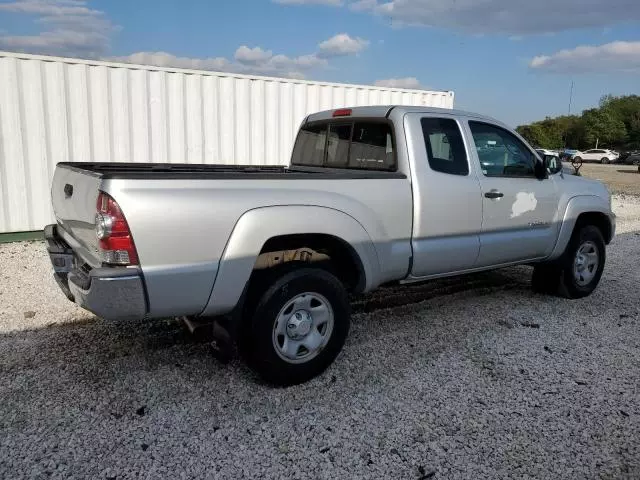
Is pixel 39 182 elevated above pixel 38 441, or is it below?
above

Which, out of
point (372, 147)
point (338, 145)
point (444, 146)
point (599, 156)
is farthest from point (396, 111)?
point (599, 156)

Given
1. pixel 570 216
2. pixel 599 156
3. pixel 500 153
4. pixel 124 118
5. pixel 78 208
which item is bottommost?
pixel 570 216

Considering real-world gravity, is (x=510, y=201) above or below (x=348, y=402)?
above

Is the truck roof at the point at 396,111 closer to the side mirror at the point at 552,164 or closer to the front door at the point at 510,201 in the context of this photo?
the front door at the point at 510,201

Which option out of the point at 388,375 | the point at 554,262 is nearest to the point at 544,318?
the point at 554,262

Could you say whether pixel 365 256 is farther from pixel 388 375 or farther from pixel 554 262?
pixel 554 262

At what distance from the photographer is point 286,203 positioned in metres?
3.28

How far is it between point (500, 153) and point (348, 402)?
109 inches

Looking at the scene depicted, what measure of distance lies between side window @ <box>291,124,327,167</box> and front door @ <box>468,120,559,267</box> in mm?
1356

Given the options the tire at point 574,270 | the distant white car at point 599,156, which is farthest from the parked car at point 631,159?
the tire at point 574,270

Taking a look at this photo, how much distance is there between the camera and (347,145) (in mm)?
4637

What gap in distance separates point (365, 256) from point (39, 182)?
6350mm

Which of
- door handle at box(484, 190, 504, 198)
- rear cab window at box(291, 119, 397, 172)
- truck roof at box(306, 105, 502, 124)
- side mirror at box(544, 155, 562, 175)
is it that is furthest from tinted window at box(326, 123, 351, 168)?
side mirror at box(544, 155, 562, 175)

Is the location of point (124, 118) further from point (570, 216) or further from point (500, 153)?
point (570, 216)
